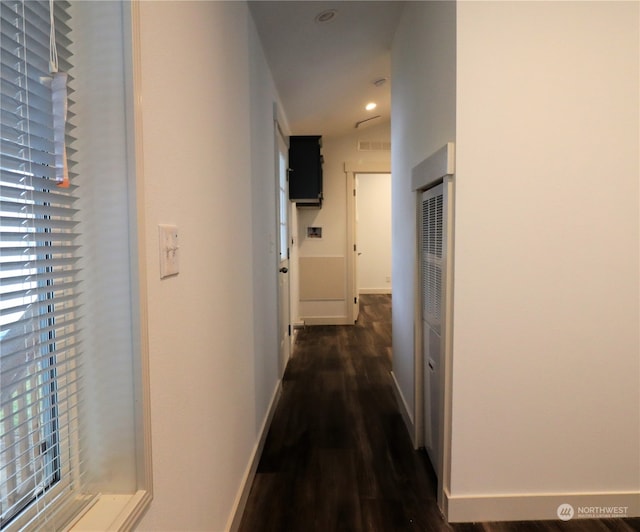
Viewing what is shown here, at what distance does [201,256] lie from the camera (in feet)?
3.83

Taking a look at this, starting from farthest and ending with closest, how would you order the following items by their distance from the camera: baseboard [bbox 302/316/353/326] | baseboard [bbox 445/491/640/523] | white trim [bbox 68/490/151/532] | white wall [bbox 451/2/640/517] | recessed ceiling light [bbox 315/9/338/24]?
baseboard [bbox 302/316/353/326] < recessed ceiling light [bbox 315/9/338/24] < baseboard [bbox 445/491/640/523] < white wall [bbox 451/2/640/517] < white trim [bbox 68/490/151/532]

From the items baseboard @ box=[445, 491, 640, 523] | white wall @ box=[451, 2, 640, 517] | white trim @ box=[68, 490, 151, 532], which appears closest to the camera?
white trim @ box=[68, 490, 151, 532]

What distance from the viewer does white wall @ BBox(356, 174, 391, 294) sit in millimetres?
7809

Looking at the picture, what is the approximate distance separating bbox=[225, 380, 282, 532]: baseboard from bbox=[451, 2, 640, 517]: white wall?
95cm

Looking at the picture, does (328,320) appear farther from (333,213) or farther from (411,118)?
(411,118)

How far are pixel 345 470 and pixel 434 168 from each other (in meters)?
1.65

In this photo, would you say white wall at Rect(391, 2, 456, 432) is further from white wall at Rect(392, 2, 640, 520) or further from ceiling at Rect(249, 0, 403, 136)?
ceiling at Rect(249, 0, 403, 136)

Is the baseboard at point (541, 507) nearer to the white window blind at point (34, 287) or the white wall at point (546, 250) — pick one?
the white wall at point (546, 250)

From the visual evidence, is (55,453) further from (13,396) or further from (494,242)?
(494,242)

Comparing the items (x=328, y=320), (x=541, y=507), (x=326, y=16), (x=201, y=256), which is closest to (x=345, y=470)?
(x=541, y=507)

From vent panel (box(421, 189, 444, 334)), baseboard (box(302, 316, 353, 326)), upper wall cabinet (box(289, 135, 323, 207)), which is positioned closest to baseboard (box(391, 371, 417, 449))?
vent panel (box(421, 189, 444, 334))

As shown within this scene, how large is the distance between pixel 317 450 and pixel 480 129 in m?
1.92

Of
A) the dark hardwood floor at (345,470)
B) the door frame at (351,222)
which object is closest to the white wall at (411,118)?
the dark hardwood floor at (345,470)

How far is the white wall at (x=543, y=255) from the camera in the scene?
1432 mm
